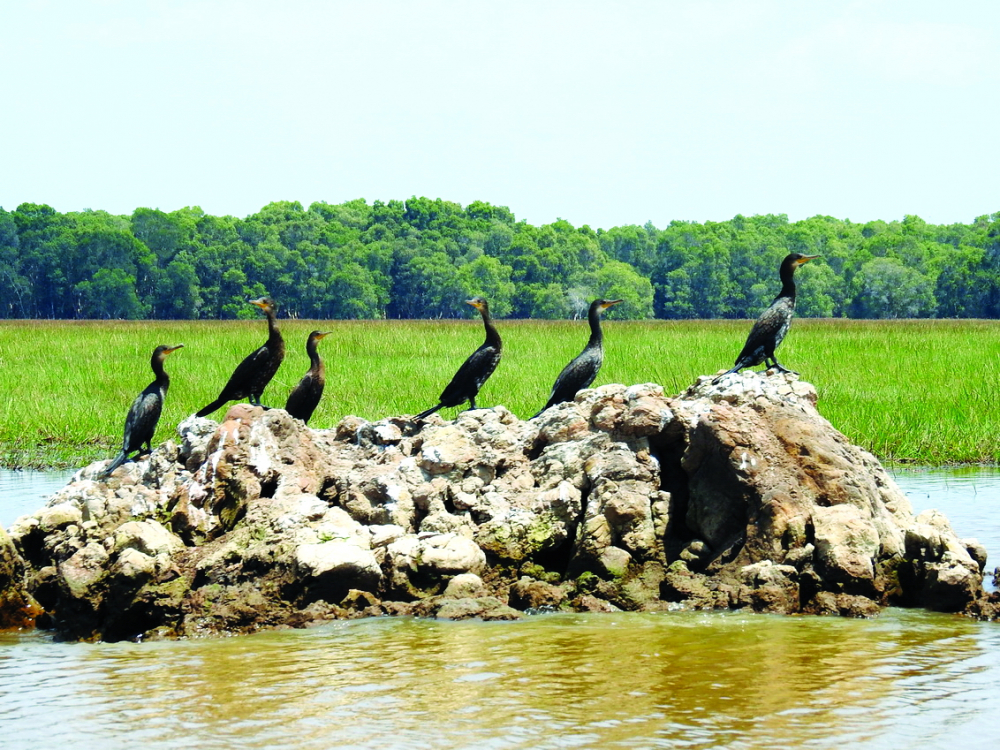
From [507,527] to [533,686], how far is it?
2.04 m

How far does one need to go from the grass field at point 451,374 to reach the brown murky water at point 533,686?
23.0 ft

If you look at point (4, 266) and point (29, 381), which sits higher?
point (4, 266)

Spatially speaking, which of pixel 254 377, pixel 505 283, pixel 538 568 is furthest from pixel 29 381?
pixel 505 283

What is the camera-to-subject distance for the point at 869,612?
7.47 meters

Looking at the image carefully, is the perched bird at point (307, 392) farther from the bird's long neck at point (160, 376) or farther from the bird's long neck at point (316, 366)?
the bird's long neck at point (160, 376)

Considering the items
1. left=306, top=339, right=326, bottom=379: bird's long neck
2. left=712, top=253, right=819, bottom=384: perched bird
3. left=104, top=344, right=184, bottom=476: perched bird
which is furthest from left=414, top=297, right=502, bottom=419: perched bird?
left=104, top=344, right=184, bottom=476: perched bird

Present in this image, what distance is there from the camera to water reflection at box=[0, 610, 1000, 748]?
5531 mm

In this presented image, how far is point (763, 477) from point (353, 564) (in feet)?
8.67

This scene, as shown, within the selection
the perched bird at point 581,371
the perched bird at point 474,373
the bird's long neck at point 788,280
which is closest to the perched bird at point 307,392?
the perched bird at point 474,373

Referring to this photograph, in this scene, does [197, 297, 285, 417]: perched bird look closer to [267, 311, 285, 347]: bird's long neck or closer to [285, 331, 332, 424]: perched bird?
[267, 311, 285, 347]: bird's long neck

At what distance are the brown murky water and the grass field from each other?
276 inches

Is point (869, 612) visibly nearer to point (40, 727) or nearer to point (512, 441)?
point (512, 441)

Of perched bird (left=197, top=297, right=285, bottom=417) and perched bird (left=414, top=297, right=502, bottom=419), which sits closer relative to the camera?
perched bird (left=197, top=297, right=285, bottom=417)

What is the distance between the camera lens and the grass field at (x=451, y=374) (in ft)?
47.7
